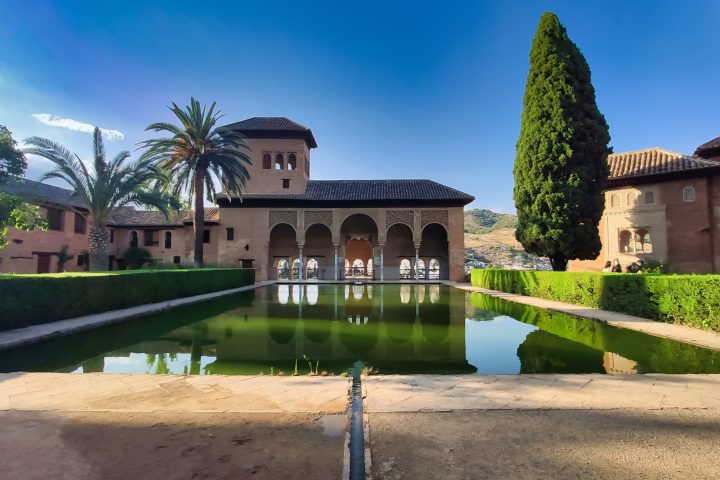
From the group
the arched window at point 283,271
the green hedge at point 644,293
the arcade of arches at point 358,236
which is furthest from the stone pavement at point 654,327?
the arched window at point 283,271

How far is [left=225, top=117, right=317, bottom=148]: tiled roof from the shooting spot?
28.9m

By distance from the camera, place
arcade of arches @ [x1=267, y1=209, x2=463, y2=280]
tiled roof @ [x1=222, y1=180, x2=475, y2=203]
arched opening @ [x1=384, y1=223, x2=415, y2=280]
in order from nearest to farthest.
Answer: tiled roof @ [x1=222, y1=180, x2=475, y2=203], arcade of arches @ [x1=267, y1=209, x2=463, y2=280], arched opening @ [x1=384, y1=223, x2=415, y2=280]

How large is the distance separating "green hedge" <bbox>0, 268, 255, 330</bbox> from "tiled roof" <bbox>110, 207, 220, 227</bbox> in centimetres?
1506

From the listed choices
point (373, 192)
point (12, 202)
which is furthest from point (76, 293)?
point (373, 192)

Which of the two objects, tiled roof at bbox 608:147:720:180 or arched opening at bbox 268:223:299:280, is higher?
tiled roof at bbox 608:147:720:180

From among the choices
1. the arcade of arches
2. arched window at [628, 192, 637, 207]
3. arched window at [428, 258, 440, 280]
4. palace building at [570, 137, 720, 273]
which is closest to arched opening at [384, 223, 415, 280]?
the arcade of arches

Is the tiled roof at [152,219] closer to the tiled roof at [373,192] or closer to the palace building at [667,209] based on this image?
the tiled roof at [373,192]

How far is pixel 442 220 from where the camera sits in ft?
91.4

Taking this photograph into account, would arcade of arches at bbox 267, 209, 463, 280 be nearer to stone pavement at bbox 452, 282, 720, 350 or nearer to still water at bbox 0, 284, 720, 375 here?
stone pavement at bbox 452, 282, 720, 350

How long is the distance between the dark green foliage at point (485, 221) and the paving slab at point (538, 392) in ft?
292

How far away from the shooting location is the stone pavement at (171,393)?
337cm

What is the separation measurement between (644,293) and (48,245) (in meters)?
26.0

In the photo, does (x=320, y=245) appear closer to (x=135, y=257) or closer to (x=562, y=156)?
(x=135, y=257)

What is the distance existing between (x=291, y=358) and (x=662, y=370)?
4.81m
